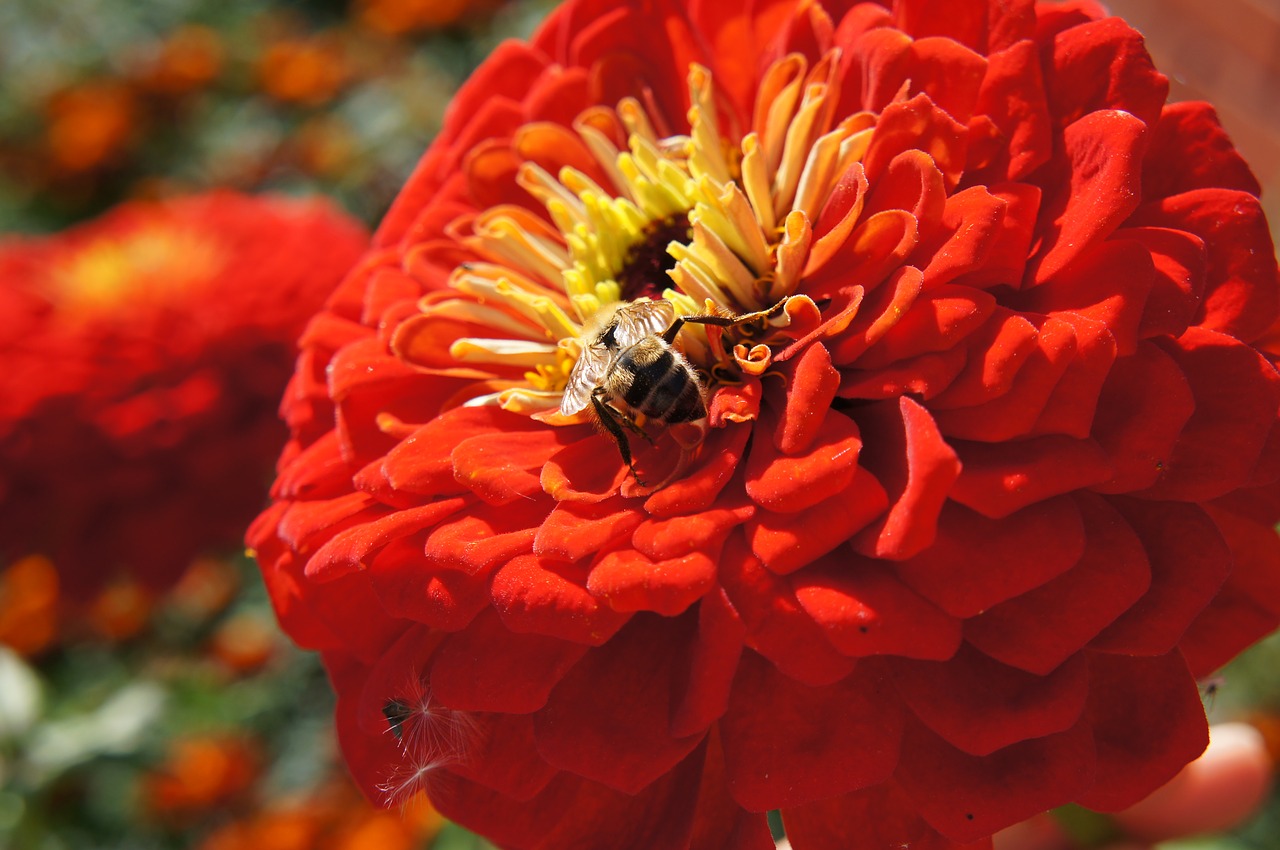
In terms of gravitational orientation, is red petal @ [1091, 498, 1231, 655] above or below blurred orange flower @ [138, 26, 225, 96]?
above

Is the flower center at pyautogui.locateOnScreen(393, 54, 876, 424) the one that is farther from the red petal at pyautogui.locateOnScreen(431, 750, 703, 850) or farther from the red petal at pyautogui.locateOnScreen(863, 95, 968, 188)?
the red petal at pyautogui.locateOnScreen(431, 750, 703, 850)

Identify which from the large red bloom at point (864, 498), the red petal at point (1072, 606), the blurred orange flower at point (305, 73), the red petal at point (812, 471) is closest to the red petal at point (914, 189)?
the large red bloom at point (864, 498)

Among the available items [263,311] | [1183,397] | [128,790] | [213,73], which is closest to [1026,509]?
[1183,397]

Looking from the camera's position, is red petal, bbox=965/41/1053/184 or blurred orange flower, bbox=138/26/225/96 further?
blurred orange flower, bbox=138/26/225/96

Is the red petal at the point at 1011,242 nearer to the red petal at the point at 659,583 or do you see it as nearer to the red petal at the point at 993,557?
the red petal at the point at 993,557

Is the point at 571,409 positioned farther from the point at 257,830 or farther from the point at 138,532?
the point at 257,830

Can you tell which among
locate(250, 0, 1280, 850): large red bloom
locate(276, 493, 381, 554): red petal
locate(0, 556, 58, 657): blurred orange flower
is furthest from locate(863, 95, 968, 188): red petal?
locate(0, 556, 58, 657): blurred orange flower

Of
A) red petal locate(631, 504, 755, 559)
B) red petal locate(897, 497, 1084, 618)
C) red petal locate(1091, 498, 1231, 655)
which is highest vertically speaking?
red petal locate(631, 504, 755, 559)
